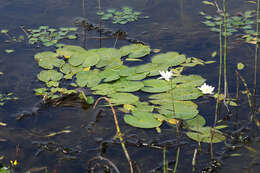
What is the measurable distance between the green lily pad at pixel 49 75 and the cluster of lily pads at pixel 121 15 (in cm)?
104

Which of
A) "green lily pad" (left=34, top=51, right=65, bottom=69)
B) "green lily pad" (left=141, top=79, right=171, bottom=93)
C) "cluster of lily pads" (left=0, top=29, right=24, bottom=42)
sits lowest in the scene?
"green lily pad" (left=141, top=79, right=171, bottom=93)

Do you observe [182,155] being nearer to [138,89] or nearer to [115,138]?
[115,138]

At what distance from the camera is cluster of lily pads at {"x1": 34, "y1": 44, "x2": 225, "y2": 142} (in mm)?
2268

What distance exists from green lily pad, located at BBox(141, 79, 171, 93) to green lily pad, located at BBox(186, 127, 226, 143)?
1.54 ft

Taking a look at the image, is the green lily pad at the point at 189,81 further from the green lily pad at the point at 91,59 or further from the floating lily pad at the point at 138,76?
the green lily pad at the point at 91,59

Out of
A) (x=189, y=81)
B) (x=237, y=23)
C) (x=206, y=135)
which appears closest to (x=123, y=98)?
(x=189, y=81)

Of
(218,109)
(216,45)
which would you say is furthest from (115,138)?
(216,45)

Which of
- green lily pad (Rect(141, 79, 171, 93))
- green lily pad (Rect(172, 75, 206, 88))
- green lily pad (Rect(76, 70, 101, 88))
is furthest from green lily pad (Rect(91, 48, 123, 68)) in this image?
green lily pad (Rect(172, 75, 206, 88))

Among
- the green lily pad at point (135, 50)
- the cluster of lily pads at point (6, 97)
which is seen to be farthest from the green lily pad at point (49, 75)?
the green lily pad at point (135, 50)

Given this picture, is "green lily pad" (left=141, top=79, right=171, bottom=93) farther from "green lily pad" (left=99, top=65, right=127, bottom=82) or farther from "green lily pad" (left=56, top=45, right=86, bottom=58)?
"green lily pad" (left=56, top=45, right=86, bottom=58)

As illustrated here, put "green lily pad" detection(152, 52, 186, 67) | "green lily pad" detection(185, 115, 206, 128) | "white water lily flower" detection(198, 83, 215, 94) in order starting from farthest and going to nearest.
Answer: "green lily pad" detection(152, 52, 186, 67)
"white water lily flower" detection(198, 83, 215, 94)
"green lily pad" detection(185, 115, 206, 128)

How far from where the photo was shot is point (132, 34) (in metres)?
3.38

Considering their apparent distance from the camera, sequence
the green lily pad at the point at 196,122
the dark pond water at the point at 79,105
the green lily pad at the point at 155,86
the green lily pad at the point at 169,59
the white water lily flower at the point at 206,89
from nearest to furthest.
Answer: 1. the dark pond water at the point at 79,105
2. the green lily pad at the point at 196,122
3. the white water lily flower at the point at 206,89
4. the green lily pad at the point at 155,86
5. the green lily pad at the point at 169,59

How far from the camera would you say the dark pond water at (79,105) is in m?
2.01
